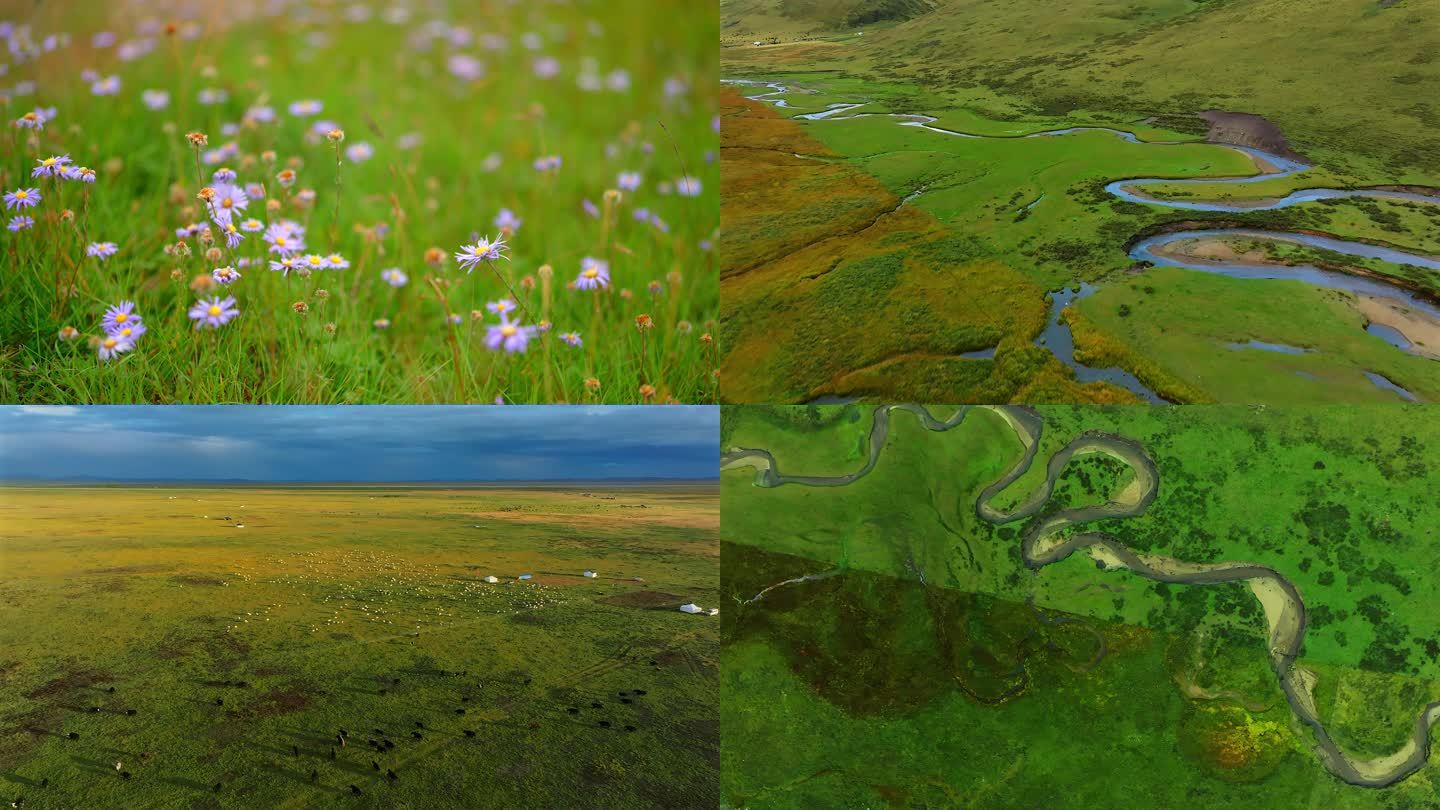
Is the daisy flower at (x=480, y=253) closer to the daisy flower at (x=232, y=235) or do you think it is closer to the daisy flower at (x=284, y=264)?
the daisy flower at (x=284, y=264)

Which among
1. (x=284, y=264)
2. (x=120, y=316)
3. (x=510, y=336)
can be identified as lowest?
(x=510, y=336)

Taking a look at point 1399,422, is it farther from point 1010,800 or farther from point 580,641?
point 580,641

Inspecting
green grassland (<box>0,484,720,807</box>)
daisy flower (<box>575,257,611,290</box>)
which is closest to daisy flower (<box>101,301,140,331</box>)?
green grassland (<box>0,484,720,807</box>)

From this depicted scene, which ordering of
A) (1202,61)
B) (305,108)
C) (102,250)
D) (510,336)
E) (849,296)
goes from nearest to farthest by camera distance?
(510,336) → (102,250) → (849,296) → (305,108) → (1202,61)

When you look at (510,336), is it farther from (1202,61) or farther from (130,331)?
(1202,61)

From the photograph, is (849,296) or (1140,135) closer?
(849,296)

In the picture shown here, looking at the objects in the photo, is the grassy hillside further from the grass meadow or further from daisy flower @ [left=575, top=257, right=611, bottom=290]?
daisy flower @ [left=575, top=257, right=611, bottom=290]

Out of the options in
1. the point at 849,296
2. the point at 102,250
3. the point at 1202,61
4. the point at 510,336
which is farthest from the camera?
the point at 1202,61

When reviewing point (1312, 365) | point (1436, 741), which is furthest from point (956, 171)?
point (1436, 741)

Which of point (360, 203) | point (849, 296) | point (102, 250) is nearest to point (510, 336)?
point (360, 203)
